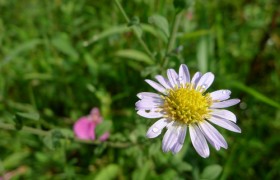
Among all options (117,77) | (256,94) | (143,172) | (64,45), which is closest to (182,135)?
(143,172)

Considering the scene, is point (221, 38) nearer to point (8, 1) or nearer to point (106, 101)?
point (106, 101)

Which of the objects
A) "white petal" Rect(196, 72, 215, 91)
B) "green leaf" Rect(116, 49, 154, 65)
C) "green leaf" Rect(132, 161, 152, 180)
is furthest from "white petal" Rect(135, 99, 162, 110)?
"green leaf" Rect(116, 49, 154, 65)

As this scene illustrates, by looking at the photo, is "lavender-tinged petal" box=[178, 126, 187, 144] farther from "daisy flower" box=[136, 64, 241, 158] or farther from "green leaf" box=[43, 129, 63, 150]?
"green leaf" box=[43, 129, 63, 150]

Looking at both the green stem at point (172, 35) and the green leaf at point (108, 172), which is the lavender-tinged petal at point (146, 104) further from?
the green leaf at point (108, 172)

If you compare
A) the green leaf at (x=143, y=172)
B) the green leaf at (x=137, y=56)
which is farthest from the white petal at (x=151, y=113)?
the green leaf at (x=137, y=56)

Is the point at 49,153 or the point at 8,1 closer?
the point at 49,153

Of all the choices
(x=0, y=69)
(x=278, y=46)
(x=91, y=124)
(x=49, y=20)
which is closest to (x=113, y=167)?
(x=91, y=124)
